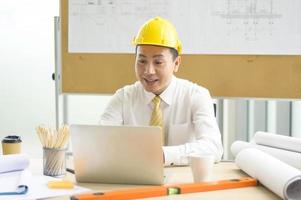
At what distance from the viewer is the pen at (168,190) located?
1.17 meters

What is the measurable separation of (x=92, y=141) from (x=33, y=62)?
194 centimetres

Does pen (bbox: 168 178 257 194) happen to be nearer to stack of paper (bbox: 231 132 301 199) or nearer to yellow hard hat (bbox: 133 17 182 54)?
stack of paper (bbox: 231 132 301 199)

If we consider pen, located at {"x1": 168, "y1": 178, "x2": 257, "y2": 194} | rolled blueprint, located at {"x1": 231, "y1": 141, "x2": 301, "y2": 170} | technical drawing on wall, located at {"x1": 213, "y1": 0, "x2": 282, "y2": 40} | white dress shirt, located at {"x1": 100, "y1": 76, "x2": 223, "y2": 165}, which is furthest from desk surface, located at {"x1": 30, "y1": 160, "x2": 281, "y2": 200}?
technical drawing on wall, located at {"x1": 213, "y1": 0, "x2": 282, "y2": 40}

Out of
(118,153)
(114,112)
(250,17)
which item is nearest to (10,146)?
(118,153)

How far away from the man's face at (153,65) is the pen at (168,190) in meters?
0.73

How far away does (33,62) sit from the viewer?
3.15 m

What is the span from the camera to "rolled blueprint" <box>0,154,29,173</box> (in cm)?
146

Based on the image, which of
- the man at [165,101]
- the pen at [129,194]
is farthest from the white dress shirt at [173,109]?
the pen at [129,194]

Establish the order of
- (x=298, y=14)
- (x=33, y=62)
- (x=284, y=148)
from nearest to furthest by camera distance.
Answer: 1. (x=284, y=148)
2. (x=298, y=14)
3. (x=33, y=62)

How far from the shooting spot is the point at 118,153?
1.35 metres

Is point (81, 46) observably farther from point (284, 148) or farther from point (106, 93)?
point (284, 148)

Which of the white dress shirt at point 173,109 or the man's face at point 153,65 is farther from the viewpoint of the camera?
the white dress shirt at point 173,109

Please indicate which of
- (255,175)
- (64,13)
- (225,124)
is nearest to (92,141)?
(255,175)

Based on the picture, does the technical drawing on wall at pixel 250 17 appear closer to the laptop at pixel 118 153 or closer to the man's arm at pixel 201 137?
the man's arm at pixel 201 137
